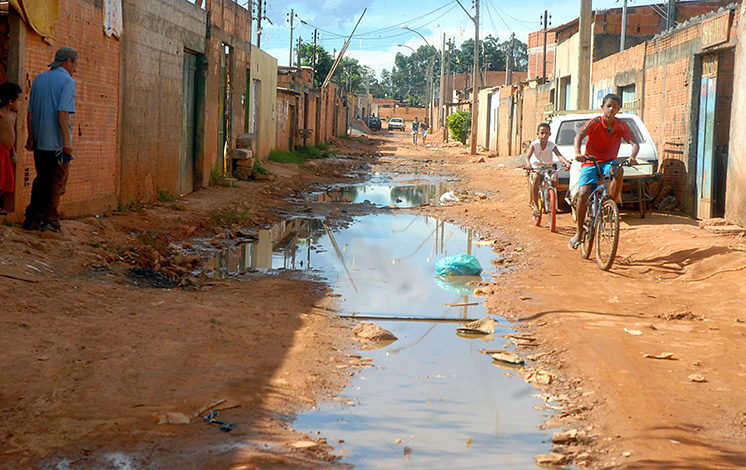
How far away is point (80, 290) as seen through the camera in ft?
19.2

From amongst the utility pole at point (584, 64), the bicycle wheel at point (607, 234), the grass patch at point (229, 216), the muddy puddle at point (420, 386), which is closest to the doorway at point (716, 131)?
the bicycle wheel at point (607, 234)

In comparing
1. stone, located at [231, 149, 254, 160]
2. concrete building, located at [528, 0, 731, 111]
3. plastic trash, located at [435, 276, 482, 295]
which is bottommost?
plastic trash, located at [435, 276, 482, 295]

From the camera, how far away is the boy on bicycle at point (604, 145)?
811 cm

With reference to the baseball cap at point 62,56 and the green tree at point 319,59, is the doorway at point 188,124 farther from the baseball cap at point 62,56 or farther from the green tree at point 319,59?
the green tree at point 319,59

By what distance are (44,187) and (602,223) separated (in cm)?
580

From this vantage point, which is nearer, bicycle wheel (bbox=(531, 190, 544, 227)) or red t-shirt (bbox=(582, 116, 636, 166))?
red t-shirt (bbox=(582, 116, 636, 166))

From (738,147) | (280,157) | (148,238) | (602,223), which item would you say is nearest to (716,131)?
(738,147)

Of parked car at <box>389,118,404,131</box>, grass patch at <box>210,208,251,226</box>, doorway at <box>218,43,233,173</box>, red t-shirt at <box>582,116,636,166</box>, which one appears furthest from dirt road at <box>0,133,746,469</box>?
parked car at <box>389,118,404,131</box>

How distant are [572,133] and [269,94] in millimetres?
12098

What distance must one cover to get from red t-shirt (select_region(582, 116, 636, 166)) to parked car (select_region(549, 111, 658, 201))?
2.80 m

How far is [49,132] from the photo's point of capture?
23.5ft

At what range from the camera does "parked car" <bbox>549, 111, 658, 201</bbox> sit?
38.5 feet

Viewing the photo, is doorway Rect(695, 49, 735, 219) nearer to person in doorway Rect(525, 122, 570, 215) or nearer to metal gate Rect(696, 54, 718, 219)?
metal gate Rect(696, 54, 718, 219)

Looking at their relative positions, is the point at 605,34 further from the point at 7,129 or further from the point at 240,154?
the point at 7,129
